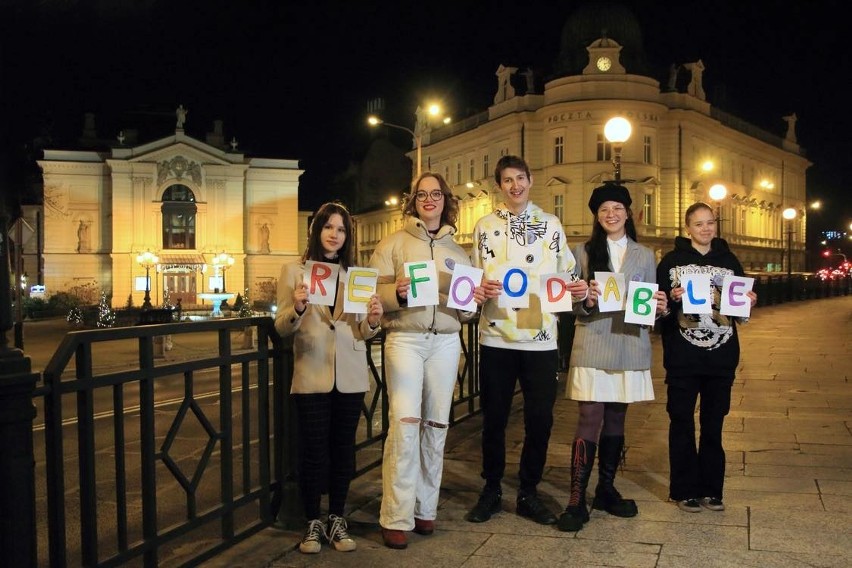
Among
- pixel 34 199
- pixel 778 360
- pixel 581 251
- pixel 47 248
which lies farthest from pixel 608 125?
pixel 34 199

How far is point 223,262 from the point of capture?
200 feet

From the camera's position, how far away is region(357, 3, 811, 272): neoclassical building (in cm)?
5612

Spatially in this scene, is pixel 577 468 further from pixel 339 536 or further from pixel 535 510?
pixel 339 536

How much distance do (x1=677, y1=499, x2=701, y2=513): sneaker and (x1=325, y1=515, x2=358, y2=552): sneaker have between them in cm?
232

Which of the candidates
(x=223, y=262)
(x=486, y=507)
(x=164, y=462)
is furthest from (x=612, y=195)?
(x=223, y=262)

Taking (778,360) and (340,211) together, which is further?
(778,360)

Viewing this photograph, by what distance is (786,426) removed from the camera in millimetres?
8594

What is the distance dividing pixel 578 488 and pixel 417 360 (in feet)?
4.61

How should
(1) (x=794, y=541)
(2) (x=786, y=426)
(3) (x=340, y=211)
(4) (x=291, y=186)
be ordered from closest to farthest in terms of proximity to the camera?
(1) (x=794, y=541)
(3) (x=340, y=211)
(2) (x=786, y=426)
(4) (x=291, y=186)

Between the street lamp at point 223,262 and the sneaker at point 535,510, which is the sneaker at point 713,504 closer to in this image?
the sneaker at point 535,510

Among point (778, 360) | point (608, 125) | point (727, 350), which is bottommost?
point (778, 360)

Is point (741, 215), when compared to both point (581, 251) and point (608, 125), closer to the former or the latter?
point (608, 125)

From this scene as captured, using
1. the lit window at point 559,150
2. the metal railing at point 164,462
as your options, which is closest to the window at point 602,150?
the lit window at point 559,150

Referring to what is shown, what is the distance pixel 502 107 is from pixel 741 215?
84.8 feet
